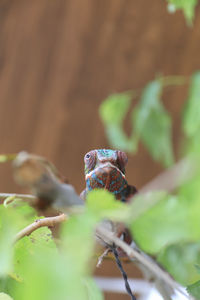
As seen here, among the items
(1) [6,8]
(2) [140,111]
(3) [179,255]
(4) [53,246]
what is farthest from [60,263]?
(1) [6,8]

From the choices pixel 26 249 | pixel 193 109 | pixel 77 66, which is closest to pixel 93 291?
pixel 26 249

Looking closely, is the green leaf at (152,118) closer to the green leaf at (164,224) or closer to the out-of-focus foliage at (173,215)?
the out-of-focus foliage at (173,215)

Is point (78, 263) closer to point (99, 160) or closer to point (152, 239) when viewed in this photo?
point (152, 239)

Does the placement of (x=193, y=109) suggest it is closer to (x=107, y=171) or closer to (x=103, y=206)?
(x=107, y=171)

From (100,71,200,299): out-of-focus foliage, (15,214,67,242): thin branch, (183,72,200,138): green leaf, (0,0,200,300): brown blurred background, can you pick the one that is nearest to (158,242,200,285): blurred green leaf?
(100,71,200,299): out-of-focus foliage

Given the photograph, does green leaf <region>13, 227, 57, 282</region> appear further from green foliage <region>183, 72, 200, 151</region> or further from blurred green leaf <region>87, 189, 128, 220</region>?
green foliage <region>183, 72, 200, 151</region>

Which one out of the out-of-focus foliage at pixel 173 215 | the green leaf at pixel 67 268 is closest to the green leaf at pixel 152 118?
the out-of-focus foliage at pixel 173 215

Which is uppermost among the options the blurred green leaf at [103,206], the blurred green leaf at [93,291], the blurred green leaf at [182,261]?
the blurred green leaf at [182,261]
